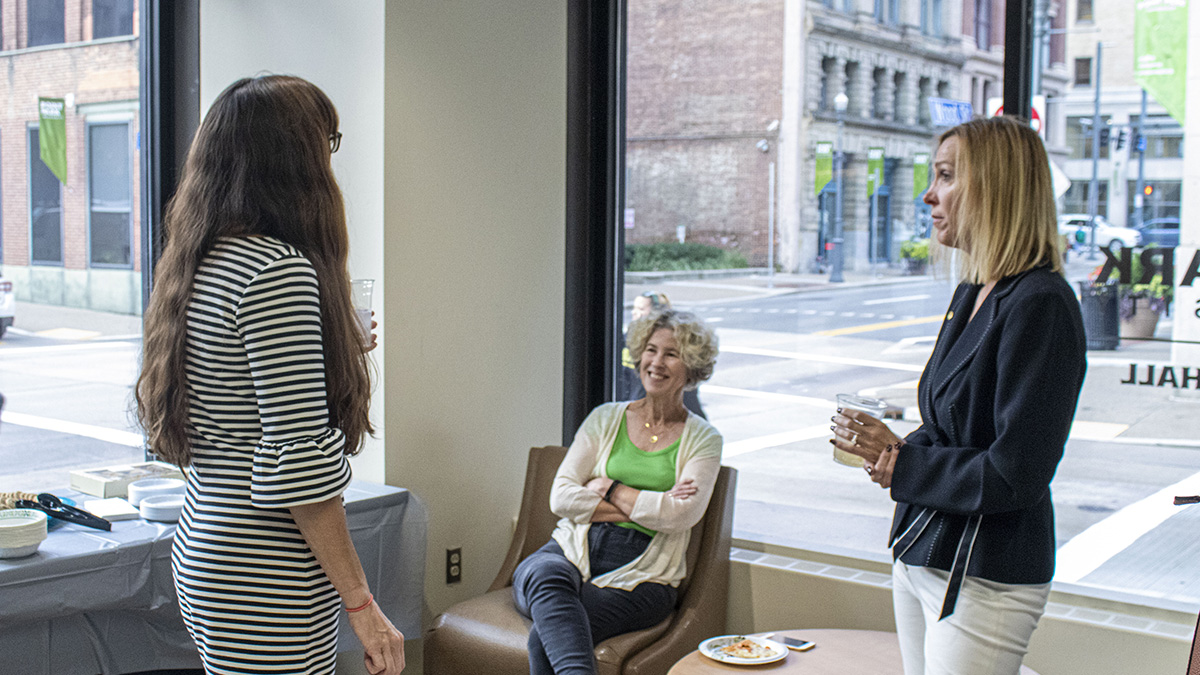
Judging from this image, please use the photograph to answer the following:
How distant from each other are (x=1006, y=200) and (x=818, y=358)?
1.76 meters

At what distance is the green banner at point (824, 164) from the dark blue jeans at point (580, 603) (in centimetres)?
130

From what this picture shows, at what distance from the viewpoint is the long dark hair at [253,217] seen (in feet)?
4.94

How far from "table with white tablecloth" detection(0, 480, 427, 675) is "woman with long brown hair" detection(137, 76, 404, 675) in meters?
0.95

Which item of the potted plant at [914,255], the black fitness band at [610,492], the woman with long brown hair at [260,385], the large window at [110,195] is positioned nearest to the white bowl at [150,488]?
the large window at [110,195]

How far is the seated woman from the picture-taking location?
112 inches

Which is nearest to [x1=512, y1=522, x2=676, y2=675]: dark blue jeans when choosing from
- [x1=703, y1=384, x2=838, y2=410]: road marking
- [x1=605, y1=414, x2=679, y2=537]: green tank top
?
[x1=605, y1=414, x2=679, y2=537]: green tank top

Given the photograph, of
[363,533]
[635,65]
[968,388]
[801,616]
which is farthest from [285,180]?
[635,65]

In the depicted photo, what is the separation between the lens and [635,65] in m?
3.82

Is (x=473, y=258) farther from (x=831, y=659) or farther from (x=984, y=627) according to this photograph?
(x=984, y=627)

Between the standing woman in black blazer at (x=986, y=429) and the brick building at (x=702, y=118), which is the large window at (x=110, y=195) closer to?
the brick building at (x=702, y=118)

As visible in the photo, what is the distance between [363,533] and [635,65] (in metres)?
1.94

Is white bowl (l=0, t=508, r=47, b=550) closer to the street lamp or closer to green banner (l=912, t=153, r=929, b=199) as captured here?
the street lamp

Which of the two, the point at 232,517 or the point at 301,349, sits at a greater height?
the point at 301,349

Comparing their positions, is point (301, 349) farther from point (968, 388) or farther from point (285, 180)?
point (968, 388)
